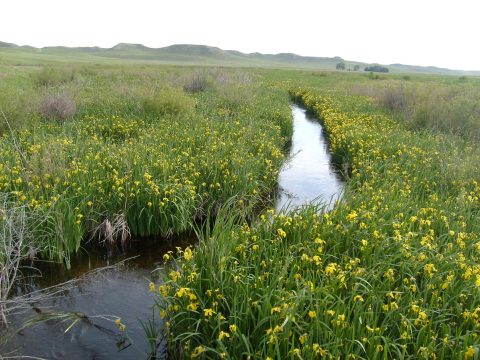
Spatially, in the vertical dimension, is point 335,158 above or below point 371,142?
below

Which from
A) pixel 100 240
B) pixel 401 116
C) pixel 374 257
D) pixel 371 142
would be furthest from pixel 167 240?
pixel 401 116

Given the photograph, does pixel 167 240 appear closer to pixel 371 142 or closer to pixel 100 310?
pixel 100 310

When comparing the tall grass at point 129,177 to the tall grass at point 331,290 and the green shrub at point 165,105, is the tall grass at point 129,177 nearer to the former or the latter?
the tall grass at point 331,290

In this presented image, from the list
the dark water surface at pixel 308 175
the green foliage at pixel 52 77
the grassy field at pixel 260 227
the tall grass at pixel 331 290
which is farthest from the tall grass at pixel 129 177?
the green foliage at pixel 52 77

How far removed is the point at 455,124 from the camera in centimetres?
1484

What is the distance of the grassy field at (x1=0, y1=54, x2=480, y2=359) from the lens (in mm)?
3666

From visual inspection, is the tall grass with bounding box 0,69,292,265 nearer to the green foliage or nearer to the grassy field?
the grassy field

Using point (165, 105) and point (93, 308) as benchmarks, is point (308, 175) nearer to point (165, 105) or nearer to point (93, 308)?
point (165, 105)

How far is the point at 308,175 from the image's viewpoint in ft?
39.5

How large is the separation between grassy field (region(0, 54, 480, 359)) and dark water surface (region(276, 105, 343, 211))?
65 cm

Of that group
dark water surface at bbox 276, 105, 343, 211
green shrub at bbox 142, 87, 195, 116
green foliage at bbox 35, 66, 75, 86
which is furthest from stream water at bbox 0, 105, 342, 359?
green foliage at bbox 35, 66, 75, 86

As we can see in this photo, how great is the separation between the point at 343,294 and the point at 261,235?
1484 millimetres

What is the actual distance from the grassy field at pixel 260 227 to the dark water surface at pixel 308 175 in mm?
648

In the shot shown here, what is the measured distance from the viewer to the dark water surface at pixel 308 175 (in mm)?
9852
